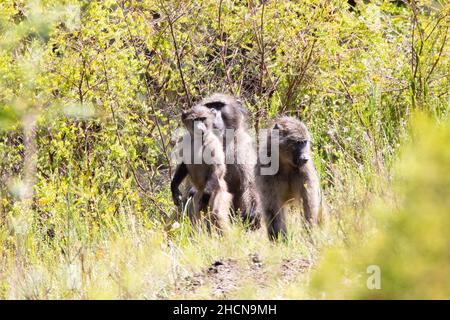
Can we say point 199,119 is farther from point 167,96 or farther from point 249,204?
point 167,96

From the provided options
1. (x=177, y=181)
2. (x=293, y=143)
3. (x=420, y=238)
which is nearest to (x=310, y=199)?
(x=293, y=143)

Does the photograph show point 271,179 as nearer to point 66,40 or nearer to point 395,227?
point 66,40

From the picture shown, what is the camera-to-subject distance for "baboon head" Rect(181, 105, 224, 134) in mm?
7949

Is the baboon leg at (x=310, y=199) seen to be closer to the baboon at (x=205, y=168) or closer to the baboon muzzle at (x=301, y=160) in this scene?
the baboon muzzle at (x=301, y=160)

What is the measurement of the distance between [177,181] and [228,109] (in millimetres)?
876

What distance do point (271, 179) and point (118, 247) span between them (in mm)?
1727

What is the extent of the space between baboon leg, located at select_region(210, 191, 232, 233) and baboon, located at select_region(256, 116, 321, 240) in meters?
1.15

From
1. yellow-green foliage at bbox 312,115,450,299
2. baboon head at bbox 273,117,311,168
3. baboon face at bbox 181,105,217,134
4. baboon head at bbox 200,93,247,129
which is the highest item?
baboon head at bbox 200,93,247,129

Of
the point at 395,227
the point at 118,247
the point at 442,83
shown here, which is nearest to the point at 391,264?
the point at 395,227

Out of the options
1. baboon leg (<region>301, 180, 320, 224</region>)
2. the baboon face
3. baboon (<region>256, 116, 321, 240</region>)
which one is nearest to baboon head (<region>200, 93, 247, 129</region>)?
the baboon face

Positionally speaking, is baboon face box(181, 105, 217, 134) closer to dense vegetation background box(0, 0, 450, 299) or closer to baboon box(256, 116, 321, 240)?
dense vegetation background box(0, 0, 450, 299)

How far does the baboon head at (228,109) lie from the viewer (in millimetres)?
8375

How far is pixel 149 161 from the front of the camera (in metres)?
9.48

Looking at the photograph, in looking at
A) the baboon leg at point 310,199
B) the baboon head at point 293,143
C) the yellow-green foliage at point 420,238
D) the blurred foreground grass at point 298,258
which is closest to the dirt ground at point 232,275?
the blurred foreground grass at point 298,258
